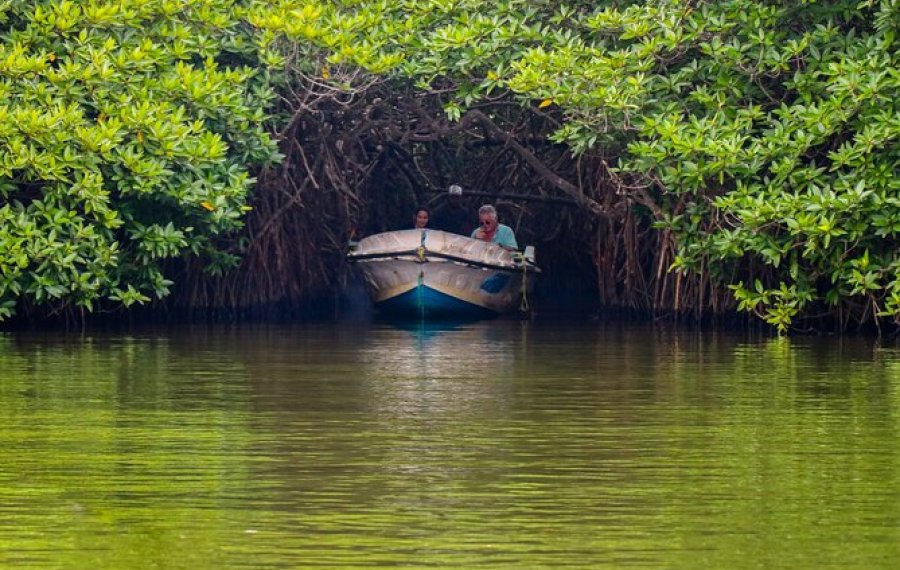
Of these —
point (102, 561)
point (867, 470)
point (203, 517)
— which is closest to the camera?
point (102, 561)

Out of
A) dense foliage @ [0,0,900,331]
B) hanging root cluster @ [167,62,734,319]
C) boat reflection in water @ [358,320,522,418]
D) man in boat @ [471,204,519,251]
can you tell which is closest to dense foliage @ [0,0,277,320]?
dense foliage @ [0,0,900,331]

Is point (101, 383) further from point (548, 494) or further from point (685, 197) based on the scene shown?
point (685, 197)

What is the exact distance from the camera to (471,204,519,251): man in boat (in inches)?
832

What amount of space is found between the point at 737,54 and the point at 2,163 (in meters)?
5.80

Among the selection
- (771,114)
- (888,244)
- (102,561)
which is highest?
(771,114)

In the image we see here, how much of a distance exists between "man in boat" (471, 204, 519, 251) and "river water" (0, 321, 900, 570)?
7.05 meters

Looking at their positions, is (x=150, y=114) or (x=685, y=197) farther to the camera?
(x=685, y=197)

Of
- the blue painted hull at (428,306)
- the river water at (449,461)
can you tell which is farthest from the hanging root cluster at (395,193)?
the river water at (449,461)

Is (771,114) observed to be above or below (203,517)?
above

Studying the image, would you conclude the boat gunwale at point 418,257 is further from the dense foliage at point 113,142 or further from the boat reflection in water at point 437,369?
the dense foliage at point 113,142

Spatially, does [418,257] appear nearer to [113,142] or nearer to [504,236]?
[504,236]

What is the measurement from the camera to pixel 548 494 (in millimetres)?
7176

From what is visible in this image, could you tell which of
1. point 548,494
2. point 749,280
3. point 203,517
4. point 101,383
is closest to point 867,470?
point 548,494

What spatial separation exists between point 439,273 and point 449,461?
1218cm
